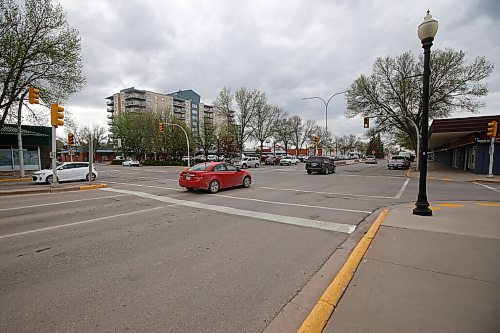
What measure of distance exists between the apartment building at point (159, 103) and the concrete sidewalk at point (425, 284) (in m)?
78.5

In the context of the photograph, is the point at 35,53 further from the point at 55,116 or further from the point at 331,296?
the point at 331,296

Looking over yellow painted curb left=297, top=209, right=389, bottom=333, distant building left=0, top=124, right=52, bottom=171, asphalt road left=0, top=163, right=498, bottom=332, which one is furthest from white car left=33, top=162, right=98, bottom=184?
yellow painted curb left=297, top=209, right=389, bottom=333

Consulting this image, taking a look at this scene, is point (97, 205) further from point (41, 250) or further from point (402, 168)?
point (402, 168)

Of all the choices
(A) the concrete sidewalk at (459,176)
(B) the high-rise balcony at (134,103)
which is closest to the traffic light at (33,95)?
(A) the concrete sidewalk at (459,176)

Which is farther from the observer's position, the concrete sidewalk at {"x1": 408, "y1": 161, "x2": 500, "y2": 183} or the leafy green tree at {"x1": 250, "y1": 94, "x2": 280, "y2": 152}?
the leafy green tree at {"x1": 250, "y1": 94, "x2": 280, "y2": 152}

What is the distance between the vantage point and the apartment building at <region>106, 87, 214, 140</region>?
9316 cm

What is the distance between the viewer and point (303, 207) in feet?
27.6

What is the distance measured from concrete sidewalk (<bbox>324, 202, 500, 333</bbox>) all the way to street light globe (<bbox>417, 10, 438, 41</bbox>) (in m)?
5.04

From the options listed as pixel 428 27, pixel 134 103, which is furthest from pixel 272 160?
pixel 134 103

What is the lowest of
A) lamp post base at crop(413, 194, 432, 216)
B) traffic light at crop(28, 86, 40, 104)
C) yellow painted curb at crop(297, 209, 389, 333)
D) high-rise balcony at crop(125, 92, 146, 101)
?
yellow painted curb at crop(297, 209, 389, 333)

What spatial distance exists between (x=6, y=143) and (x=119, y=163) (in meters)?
35.6

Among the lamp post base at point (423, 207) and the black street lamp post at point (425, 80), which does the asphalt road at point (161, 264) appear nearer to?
the lamp post base at point (423, 207)

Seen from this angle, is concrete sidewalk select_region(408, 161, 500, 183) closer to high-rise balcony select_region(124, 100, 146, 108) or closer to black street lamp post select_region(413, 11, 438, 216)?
black street lamp post select_region(413, 11, 438, 216)

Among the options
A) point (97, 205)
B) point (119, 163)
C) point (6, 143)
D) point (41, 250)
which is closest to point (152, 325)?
point (41, 250)
